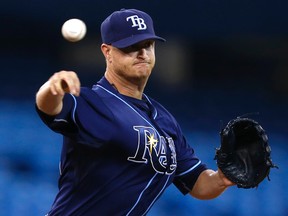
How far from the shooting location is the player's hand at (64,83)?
7.29 ft

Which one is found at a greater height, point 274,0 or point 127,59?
point 127,59

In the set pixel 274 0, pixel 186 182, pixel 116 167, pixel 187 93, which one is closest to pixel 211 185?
pixel 186 182

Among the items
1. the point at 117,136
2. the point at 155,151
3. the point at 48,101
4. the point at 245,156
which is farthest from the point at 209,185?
the point at 48,101

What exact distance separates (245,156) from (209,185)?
0.74 ft

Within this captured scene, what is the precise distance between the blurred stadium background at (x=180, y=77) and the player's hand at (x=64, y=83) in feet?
12.1

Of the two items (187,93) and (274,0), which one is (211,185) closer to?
(274,0)

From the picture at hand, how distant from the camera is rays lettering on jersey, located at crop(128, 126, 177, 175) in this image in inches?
109

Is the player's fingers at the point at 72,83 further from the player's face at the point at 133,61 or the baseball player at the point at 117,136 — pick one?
the player's face at the point at 133,61

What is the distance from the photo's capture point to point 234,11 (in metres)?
7.38

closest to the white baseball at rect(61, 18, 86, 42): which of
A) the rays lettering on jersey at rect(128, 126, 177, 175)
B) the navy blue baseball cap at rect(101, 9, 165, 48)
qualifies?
the navy blue baseball cap at rect(101, 9, 165, 48)

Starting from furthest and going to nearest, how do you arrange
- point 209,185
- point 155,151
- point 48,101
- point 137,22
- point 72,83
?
point 209,185 < point 137,22 < point 155,151 < point 48,101 < point 72,83

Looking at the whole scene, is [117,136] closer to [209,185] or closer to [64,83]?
[64,83]

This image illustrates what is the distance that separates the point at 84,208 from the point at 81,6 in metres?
4.77

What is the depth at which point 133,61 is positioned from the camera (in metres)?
2.85
